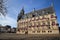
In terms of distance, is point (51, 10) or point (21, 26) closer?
point (51, 10)

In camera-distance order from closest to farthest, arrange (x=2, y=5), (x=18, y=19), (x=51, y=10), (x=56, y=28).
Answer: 1. (x=2, y=5)
2. (x=56, y=28)
3. (x=51, y=10)
4. (x=18, y=19)

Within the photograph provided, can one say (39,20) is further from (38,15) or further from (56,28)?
(56,28)

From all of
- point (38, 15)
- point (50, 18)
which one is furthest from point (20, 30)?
point (50, 18)

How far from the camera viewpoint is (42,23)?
48.7m

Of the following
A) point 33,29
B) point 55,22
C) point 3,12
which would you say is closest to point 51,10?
point 55,22

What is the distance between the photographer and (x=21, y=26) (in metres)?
62.4

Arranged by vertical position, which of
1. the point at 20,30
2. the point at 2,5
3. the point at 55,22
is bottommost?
the point at 20,30

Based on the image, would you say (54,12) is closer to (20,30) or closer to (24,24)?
(24,24)

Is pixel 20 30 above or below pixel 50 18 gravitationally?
below

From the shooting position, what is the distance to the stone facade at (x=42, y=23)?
44.3 metres

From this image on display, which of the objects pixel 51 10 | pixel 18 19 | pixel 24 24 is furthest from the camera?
pixel 18 19

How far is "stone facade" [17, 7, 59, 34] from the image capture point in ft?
145

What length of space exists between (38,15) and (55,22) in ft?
35.0

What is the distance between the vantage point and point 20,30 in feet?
204
